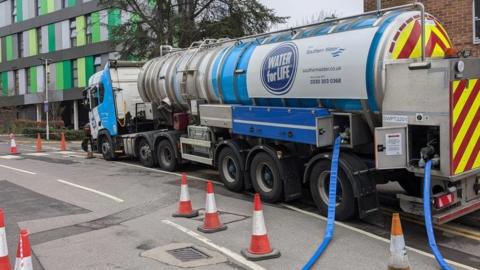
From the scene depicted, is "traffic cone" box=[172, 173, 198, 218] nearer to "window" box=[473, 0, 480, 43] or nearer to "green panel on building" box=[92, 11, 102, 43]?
"window" box=[473, 0, 480, 43]

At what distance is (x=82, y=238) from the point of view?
782cm

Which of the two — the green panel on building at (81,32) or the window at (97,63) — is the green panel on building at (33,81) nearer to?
the green panel on building at (81,32)

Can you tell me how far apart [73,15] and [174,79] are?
1315 inches

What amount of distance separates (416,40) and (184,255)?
468cm

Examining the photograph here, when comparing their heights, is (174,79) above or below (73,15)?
below

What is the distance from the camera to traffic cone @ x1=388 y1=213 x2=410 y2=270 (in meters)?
5.46

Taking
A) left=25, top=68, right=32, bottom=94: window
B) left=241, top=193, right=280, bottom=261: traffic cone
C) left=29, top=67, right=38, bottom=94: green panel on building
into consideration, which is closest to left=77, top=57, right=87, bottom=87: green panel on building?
left=29, top=67, right=38, bottom=94: green panel on building

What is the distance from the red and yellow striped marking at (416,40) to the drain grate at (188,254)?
13.0 feet

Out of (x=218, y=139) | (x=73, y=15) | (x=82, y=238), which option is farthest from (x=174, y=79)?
(x=73, y=15)

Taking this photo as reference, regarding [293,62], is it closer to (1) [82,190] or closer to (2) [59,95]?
(1) [82,190]

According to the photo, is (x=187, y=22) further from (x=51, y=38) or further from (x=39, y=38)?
(x=39, y=38)

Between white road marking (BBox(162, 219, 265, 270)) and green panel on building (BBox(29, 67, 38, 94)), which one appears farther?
green panel on building (BBox(29, 67, 38, 94))

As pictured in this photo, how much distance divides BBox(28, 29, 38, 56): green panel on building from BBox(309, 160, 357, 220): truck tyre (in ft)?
150

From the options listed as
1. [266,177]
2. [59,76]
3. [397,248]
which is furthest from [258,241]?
[59,76]
